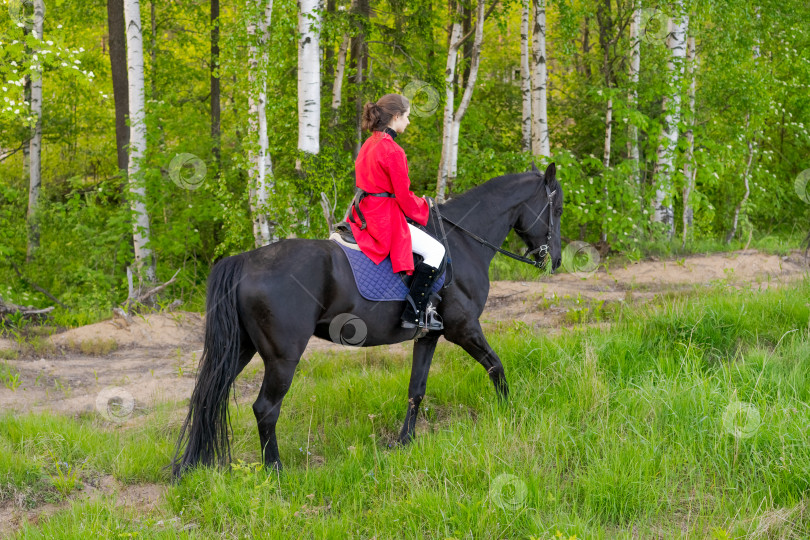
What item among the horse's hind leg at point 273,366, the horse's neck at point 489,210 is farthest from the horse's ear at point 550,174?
the horse's hind leg at point 273,366

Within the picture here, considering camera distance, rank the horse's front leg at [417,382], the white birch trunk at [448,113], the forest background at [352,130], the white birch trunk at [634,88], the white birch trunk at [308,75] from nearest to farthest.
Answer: the horse's front leg at [417,382]
the white birch trunk at [308,75]
the forest background at [352,130]
the white birch trunk at [448,113]
the white birch trunk at [634,88]

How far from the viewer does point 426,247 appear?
16.7 feet

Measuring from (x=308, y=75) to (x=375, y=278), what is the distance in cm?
536

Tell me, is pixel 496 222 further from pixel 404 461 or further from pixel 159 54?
pixel 159 54

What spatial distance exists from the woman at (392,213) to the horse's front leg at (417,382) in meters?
0.31

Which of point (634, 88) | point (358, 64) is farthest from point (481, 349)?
point (358, 64)

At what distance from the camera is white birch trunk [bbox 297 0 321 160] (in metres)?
9.34

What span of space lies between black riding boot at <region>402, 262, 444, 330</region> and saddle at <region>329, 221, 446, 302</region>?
2.4 inches

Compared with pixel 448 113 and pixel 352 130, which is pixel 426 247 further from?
pixel 352 130

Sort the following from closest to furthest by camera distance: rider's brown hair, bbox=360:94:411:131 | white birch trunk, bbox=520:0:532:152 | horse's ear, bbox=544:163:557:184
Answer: rider's brown hair, bbox=360:94:411:131 < horse's ear, bbox=544:163:557:184 < white birch trunk, bbox=520:0:532:152

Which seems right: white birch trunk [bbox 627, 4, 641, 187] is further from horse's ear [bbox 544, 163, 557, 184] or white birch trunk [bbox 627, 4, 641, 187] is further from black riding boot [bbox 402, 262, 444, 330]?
black riding boot [bbox 402, 262, 444, 330]

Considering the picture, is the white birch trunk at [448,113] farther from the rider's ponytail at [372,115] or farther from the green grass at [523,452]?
the rider's ponytail at [372,115]

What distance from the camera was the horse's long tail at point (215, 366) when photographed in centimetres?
464

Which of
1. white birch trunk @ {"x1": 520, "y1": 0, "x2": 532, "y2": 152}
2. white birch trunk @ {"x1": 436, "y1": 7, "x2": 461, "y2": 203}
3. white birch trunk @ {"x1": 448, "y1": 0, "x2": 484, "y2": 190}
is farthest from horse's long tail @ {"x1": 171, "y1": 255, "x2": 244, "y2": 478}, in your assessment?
white birch trunk @ {"x1": 520, "y1": 0, "x2": 532, "y2": 152}
